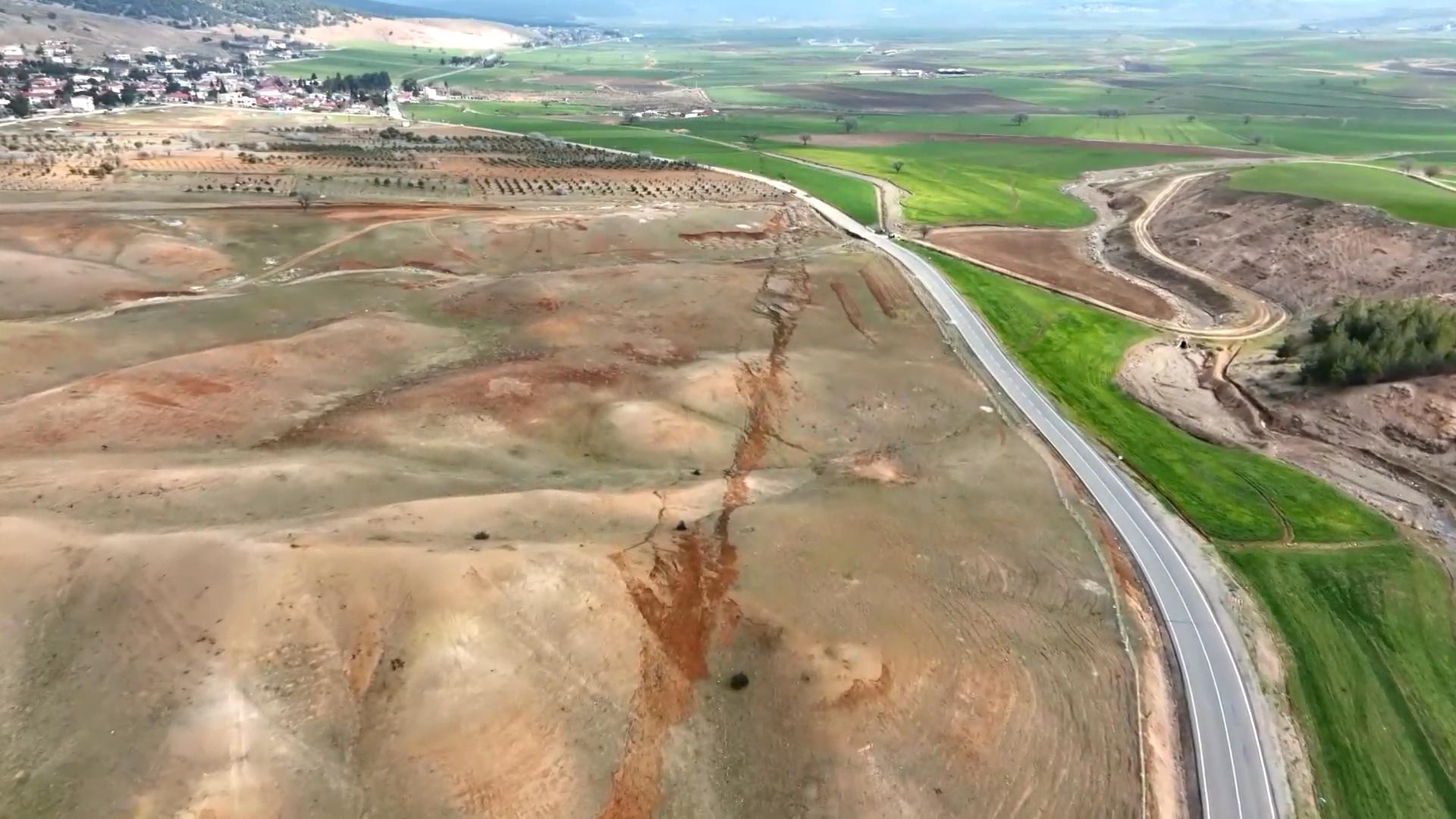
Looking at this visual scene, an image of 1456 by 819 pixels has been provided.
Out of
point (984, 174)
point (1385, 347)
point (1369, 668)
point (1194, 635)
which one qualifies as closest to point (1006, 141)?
point (984, 174)

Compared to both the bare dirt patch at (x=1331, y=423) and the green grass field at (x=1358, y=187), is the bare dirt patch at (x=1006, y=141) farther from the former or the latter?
the bare dirt patch at (x=1331, y=423)

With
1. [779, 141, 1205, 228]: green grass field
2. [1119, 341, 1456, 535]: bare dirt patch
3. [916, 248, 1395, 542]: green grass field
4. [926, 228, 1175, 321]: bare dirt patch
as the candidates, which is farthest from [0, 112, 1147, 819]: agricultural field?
[779, 141, 1205, 228]: green grass field

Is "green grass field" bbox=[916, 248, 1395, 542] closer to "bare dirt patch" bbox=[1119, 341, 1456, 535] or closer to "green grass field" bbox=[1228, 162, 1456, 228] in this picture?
"bare dirt patch" bbox=[1119, 341, 1456, 535]

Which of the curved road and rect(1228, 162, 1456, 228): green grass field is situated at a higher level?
rect(1228, 162, 1456, 228): green grass field

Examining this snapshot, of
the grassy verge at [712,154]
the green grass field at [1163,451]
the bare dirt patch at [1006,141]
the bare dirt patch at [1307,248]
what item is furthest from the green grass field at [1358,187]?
the grassy verge at [712,154]

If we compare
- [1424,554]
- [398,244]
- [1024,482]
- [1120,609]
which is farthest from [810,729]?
[398,244]

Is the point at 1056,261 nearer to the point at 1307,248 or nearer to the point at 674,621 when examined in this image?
the point at 1307,248
